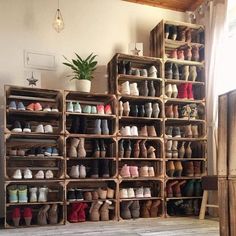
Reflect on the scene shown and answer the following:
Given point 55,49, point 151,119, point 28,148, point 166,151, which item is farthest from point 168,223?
point 55,49

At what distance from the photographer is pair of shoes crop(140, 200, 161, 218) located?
4180mm

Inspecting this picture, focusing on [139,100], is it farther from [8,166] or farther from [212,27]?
[8,166]

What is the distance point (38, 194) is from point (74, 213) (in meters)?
0.50

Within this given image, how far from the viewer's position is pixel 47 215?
3.79 meters

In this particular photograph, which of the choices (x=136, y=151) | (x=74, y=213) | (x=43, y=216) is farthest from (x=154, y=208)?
(x=43, y=216)

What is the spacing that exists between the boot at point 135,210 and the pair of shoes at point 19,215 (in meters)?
1.26

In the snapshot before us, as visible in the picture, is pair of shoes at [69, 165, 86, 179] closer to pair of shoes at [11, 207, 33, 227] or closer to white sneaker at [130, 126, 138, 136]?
pair of shoes at [11, 207, 33, 227]

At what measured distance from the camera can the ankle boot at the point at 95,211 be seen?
394cm

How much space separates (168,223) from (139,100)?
1.67m

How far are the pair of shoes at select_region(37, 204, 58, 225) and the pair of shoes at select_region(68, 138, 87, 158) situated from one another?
65 cm

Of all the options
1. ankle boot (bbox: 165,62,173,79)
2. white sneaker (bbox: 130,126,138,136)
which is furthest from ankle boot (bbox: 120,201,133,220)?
ankle boot (bbox: 165,62,173,79)

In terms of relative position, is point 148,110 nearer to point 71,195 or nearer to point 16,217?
point 71,195

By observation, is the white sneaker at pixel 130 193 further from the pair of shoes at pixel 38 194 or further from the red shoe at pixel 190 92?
the red shoe at pixel 190 92

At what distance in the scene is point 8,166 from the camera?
3986mm
